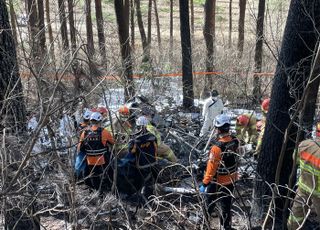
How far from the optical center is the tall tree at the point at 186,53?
1320 centimetres

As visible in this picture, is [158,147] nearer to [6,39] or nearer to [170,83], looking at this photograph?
[6,39]

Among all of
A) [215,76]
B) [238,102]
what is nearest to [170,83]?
[215,76]

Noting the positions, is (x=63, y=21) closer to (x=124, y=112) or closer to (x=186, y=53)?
(x=124, y=112)

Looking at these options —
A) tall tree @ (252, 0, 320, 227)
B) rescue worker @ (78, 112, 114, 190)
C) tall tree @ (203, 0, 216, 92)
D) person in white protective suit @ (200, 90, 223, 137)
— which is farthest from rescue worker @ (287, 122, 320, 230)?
tall tree @ (203, 0, 216, 92)

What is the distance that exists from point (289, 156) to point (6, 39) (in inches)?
166

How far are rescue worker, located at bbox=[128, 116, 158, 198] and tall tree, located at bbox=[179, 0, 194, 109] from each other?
6217mm

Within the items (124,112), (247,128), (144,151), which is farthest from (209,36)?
(144,151)

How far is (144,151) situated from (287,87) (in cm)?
251

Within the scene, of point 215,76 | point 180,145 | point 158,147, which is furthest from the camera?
point 215,76

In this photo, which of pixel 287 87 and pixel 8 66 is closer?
pixel 287 87

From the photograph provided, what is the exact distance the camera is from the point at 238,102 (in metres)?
13.5

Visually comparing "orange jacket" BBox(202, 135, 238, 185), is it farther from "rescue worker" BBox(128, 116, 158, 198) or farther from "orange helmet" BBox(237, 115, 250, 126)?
"orange helmet" BBox(237, 115, 250, 126)

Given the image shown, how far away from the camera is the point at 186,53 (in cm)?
1362

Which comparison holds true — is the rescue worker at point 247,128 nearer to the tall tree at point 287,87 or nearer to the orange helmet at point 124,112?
the orange helmet at point 124,112
